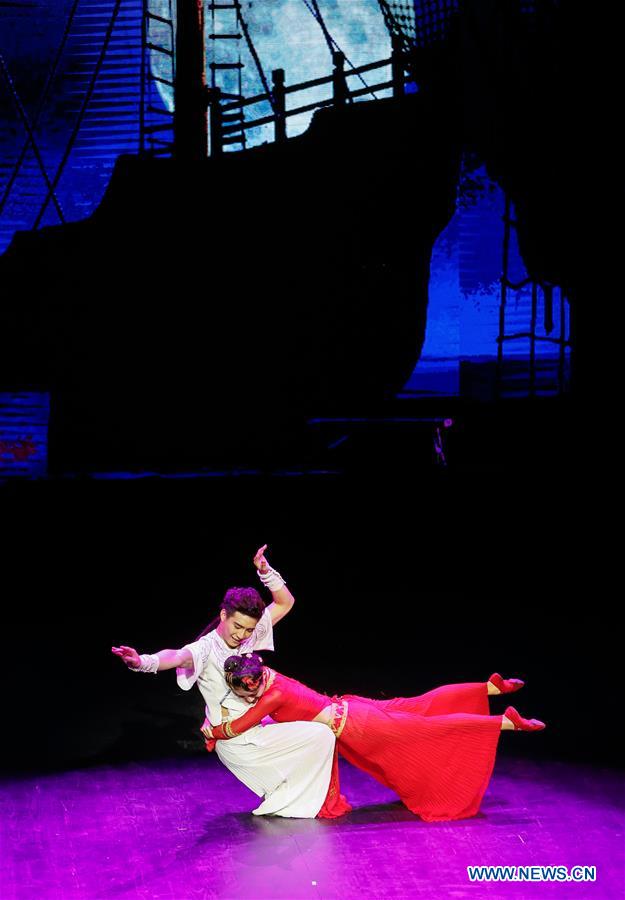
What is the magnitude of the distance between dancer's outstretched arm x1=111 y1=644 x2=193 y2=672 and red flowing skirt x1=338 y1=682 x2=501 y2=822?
558 millimetres

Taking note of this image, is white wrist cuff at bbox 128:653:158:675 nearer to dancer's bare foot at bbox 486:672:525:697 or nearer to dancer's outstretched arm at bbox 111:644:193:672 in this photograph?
dancer's outstretched arm at bbox 111:644:193:672

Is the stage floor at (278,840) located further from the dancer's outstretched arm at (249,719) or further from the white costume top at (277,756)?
the dancer's outstretched arm at (249,719)

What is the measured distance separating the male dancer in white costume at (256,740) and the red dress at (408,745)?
0.05 meters

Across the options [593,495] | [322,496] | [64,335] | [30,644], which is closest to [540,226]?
[593,495]

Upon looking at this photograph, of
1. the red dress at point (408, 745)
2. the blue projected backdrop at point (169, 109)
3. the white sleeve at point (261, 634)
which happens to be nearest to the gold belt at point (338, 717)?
the red dress at point (408, 745)

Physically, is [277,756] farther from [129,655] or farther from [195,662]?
[129,655]

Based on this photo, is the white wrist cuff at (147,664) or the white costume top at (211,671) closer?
the white wrist cuff at (147,664)

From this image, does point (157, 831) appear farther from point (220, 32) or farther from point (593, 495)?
point (220, 32)

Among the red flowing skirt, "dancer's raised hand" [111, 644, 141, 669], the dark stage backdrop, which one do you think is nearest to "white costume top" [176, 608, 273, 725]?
"dancer's raised hand" [111, 644, 141, 669]

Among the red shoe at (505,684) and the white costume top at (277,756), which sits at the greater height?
the red shoe at (505,684)

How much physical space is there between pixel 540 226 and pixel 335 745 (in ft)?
13.8

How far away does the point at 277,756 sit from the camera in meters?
3.35

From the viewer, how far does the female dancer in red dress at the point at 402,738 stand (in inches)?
129

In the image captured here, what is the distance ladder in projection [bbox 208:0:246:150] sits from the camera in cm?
660
